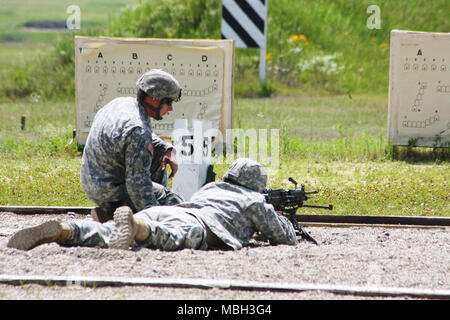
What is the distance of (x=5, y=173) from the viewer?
391 inches

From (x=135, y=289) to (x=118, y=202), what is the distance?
6.20ft

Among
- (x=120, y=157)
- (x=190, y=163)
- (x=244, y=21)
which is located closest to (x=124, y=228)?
(x=120, y=157)

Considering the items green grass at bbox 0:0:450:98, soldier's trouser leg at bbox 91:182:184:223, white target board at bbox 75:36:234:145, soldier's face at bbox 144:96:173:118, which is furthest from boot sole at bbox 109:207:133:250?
green grass at bbox 0:0:450:98

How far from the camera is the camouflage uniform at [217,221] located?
6199 mm

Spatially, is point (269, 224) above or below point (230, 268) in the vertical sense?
above

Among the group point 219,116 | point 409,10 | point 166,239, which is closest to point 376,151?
point 219,116

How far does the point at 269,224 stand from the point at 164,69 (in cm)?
516

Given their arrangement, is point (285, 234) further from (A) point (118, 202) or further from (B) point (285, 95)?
(B) point (285, 95)

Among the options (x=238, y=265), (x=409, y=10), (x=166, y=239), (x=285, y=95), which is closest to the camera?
(x=238, y=265)

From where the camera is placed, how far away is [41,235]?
5.94m

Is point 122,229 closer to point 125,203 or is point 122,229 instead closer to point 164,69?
point 125,203
